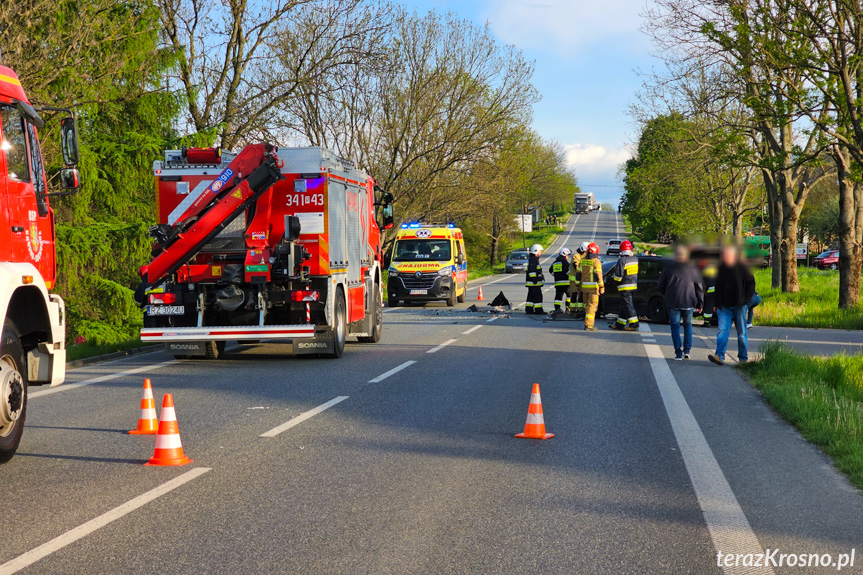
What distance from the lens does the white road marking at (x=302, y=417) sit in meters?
8.47

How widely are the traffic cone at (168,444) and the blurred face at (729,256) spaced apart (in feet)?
13.7

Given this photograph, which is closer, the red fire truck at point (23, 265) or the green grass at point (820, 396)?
the red fire truck at point (23, 265)

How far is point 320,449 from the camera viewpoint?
7.70 metres

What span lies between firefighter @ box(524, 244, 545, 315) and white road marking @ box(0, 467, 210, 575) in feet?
59.9

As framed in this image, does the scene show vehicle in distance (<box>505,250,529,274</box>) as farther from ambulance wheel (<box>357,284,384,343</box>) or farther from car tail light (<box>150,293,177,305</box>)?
car tail light (<box>150,293,177,305</box>)

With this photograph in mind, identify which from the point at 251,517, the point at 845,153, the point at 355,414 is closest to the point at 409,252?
the point at 845,153

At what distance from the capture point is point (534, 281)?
2483cm

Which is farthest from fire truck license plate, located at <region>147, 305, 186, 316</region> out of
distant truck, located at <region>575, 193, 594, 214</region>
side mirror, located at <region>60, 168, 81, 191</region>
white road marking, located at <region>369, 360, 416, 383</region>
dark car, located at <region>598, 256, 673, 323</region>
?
distant truck, located at <region>575, 193, 594, 214</region>

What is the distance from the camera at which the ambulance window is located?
24.1 ft

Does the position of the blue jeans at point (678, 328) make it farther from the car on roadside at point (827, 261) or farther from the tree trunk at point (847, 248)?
the car on roadside at point (827, 261)

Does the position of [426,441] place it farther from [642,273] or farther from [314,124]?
[314,124]

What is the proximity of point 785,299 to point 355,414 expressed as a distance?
2123 centimetres

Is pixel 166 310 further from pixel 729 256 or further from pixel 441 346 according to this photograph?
pixel 729 256

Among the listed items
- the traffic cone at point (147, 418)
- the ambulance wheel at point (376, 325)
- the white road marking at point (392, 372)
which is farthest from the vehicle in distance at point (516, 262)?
the traffic cone at point (147, 418)
